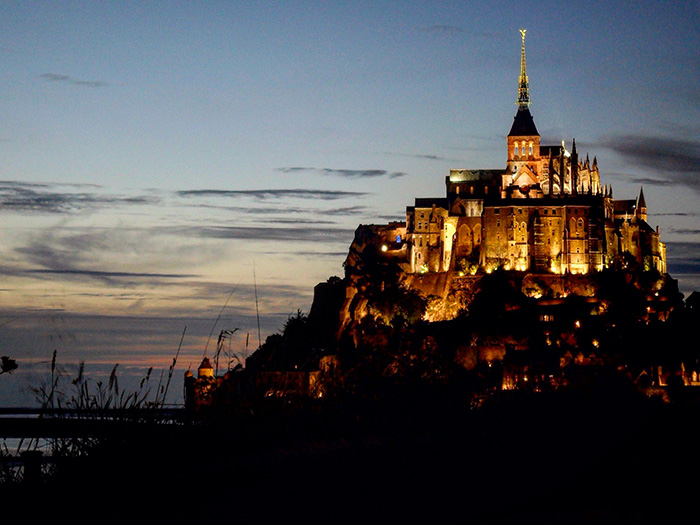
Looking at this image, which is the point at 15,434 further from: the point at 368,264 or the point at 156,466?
the point at 368,264

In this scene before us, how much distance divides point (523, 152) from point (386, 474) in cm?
→ 9609

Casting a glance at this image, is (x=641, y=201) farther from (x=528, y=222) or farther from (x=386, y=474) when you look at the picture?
(x=386, y=474)

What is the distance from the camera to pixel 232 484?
10602 millimetres

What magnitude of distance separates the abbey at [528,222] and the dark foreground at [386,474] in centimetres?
7914

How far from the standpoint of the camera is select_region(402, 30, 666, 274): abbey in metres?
91.9

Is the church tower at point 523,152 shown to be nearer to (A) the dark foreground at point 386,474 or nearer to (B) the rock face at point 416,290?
(B) the rock face at point 416,290

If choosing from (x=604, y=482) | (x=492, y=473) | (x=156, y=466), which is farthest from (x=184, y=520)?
(x=604, y=482)

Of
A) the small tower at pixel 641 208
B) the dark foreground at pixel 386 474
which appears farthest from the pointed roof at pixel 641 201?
the dark foreground at pixel 386 474

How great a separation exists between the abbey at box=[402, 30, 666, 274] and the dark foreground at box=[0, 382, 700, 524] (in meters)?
79.1

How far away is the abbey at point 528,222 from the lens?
9194 centimetres

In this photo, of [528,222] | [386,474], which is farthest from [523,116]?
[386,474]

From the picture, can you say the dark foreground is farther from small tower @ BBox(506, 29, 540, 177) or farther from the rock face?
small tower @ BBox(506, 29, 540, 177)

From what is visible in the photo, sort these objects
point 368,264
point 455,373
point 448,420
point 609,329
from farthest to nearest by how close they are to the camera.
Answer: point 368,264 < point 609,329 < point 455,373 < point 448,420

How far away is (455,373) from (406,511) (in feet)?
22.5
